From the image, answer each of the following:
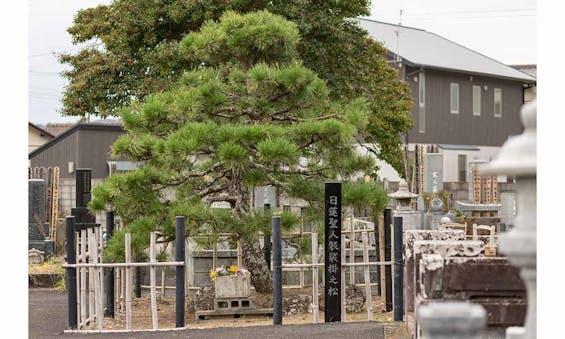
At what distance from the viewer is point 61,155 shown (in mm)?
20188

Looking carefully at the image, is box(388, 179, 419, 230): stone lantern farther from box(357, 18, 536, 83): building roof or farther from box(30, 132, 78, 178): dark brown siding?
box(30, 132, 78, 178): dark brown siding

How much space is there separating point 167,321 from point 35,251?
4.34 m

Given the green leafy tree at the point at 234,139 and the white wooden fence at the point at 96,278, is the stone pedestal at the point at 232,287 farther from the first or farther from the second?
the white wooden fence at the point at 96,278

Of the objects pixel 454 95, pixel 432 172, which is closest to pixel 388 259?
pixel 432 172

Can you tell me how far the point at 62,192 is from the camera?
59.4 feet

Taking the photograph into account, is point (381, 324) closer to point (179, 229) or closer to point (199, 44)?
point (179, 229)

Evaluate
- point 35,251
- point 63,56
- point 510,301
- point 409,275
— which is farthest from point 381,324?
point 63,56

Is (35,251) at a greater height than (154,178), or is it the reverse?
(154,178)

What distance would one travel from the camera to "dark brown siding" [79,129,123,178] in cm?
1964

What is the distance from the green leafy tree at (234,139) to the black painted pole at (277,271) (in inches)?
20.3

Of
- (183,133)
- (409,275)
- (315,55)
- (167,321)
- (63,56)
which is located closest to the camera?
(409,275)

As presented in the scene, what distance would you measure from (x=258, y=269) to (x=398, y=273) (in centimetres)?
177

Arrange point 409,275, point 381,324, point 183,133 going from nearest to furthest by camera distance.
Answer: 1. point 409,275
2. point 381,324
3. point 183,133

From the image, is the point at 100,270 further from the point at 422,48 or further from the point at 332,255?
the point at 422,48
